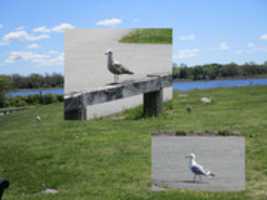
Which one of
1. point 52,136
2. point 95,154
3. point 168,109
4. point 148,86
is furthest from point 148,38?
point 52,136

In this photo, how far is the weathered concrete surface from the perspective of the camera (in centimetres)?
392

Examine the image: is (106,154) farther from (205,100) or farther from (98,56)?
(205,100)

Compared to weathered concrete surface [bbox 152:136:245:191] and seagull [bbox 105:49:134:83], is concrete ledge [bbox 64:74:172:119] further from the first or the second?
weathered concrete surface [bbox 152:136:245:191]

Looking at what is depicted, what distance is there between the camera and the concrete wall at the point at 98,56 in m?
3.78

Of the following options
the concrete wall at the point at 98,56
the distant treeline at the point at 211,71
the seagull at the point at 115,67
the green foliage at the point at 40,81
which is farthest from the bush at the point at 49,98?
the distant treeline at the point at 211,71

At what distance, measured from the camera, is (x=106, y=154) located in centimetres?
618

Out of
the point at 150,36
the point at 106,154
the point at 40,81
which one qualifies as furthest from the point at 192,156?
the point at 106,154

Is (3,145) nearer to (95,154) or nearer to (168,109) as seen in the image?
(95,154)

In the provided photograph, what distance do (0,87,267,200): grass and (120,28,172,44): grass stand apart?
97 centimetres

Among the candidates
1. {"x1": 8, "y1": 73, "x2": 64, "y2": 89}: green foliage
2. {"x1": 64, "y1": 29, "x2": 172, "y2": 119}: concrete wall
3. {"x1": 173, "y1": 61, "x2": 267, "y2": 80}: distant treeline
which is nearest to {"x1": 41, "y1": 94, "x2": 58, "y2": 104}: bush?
{"x1": 8, "y1": 73, "x2": 64, "y2": 89}: green foliage

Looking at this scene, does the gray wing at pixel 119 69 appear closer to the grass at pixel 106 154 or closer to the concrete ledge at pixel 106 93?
the concrete ledge at pixel 106 93

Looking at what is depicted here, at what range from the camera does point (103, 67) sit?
389 centimetres

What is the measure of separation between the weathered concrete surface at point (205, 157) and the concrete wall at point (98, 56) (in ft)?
2.19

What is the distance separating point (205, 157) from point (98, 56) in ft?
4.26
